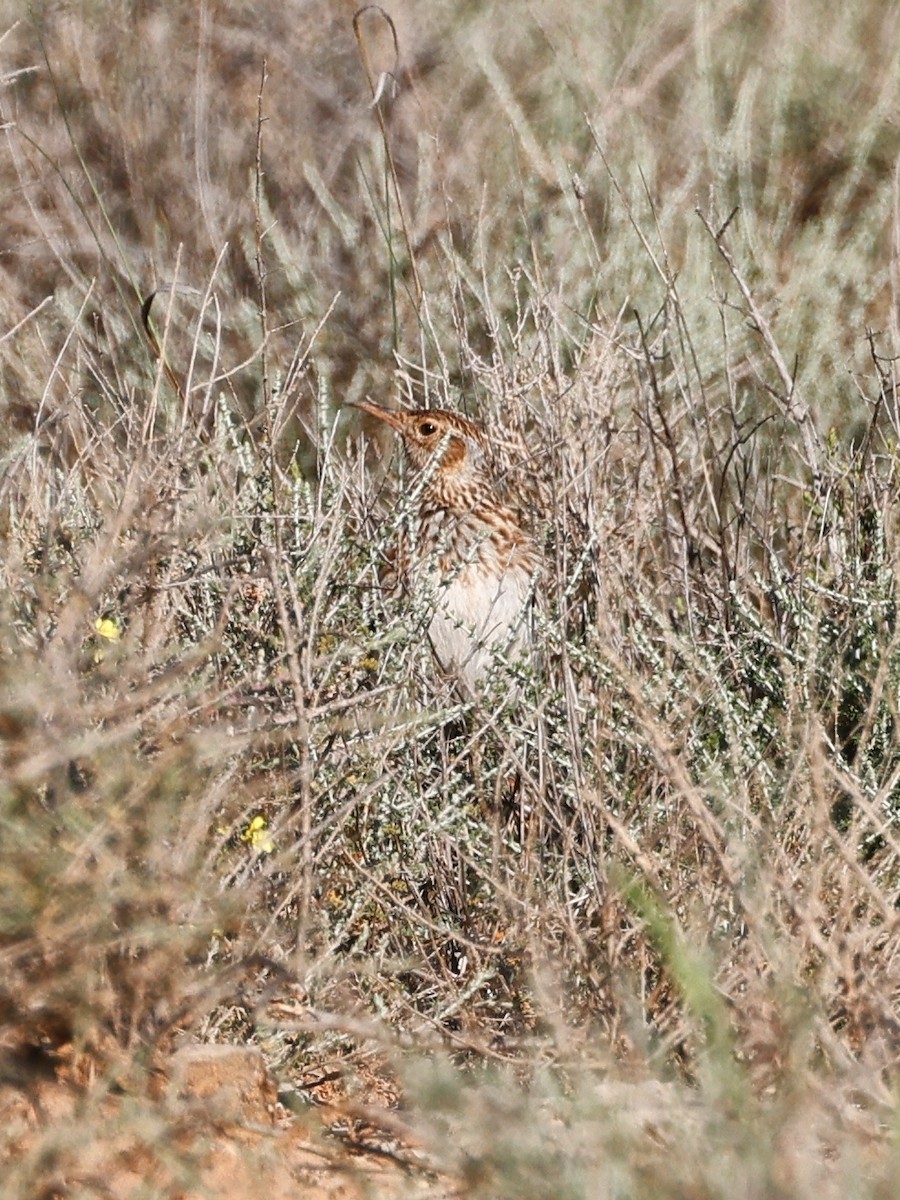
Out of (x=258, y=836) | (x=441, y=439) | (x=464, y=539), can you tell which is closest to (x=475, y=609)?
(x=464, y=539)

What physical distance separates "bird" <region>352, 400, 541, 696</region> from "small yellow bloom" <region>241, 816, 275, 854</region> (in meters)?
0.99

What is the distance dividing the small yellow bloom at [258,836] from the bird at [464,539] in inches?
39.1

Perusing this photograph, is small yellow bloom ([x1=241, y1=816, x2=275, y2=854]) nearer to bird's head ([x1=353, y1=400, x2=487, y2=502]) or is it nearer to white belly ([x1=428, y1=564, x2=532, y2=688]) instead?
white belly ([x1=428, y1=564, x2=532, y2=688])

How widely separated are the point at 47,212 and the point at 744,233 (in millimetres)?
2663

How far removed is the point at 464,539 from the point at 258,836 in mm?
1583

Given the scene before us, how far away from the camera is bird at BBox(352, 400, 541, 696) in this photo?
3.82m

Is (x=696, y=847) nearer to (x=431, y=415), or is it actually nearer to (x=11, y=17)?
(x=431, y=415)

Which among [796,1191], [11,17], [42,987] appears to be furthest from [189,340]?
[796,1191]

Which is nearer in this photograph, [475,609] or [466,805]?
[466,805]

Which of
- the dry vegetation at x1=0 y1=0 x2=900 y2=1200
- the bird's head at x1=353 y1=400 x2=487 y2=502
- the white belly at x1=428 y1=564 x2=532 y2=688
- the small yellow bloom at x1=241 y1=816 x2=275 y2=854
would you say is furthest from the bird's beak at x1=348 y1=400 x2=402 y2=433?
the small yellow bloom at x1=241 y1=816 x2=275 y2=854

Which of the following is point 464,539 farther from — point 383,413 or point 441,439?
point 383,413

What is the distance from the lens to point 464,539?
4117 millimetres

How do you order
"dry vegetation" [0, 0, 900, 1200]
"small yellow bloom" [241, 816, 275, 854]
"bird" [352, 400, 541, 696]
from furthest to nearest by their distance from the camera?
"bird" [352, 400, 541, 696] < "small yellow bloom" [241, 816, 275, 854] < "dry vegetation" [0, 0, 900, 1200]

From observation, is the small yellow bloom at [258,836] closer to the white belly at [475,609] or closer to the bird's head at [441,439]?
the white belly at [475,609]
